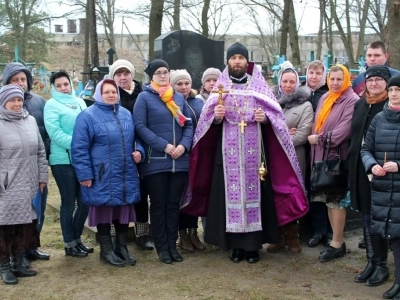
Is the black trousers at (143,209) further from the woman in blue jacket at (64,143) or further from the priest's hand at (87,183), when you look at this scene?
the priest's hand at (87,183)

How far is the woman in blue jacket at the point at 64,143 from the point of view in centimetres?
518

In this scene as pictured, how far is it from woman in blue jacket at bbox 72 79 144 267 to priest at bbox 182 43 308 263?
0.67 m

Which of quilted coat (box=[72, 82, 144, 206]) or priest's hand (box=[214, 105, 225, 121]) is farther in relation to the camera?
priest's hand (box=[214, 105, 225, 121])

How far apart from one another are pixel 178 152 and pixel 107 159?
2.18 ft

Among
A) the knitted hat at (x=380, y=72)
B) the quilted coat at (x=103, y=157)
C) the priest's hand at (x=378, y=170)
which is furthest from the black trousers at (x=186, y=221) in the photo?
the knitted hat at (x=380, y=72)

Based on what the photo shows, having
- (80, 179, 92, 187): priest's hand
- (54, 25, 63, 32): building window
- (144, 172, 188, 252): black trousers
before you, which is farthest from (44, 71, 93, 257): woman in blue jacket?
(54, 25, 63, 32): building window

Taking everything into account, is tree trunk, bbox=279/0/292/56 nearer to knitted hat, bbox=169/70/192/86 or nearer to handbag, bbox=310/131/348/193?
knitted hat, bbox=169/70/192/86

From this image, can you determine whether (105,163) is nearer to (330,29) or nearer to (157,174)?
(157,174)

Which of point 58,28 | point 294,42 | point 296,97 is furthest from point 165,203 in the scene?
point 58,28

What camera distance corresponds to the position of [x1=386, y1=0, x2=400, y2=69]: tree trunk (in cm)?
807

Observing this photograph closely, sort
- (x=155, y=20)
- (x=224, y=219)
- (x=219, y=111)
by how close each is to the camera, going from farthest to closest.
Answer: (x=155, y=20), (x=224, y=219), (x=219, y=111)

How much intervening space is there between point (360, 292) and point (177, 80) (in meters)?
2.62

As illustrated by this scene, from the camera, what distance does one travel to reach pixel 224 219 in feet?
17.5

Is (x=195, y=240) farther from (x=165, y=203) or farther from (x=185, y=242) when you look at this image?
(x=165, y=203)
